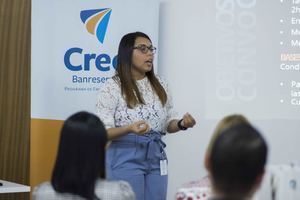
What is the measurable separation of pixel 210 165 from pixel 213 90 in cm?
298

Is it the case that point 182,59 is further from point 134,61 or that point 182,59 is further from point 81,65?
point 134,61

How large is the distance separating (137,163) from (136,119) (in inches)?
9.7

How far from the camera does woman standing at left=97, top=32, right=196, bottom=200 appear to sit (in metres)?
3.48

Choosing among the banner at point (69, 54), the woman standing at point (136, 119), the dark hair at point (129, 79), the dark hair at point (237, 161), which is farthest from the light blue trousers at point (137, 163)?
the dark hair at point (237, 161)

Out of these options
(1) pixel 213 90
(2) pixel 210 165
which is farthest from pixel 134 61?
(2) pixel 210 165

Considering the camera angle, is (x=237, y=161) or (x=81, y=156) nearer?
(x=237, y=161)

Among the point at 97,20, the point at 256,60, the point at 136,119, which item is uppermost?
the point at 97,20

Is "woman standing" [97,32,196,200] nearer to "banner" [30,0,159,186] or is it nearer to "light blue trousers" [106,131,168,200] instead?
"light blue trousers" [106,131,168,200]

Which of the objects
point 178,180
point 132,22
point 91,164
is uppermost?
point 132,22

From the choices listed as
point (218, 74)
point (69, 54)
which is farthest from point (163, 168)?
point (69, 54)

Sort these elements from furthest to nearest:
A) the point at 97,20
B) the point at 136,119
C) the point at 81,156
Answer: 1. the point at 97,20
2. the point at 136,119
3. the point at 81,156

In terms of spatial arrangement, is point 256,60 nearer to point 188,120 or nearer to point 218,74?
point 218,74

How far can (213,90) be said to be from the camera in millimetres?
4637

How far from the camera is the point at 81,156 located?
2.18m
